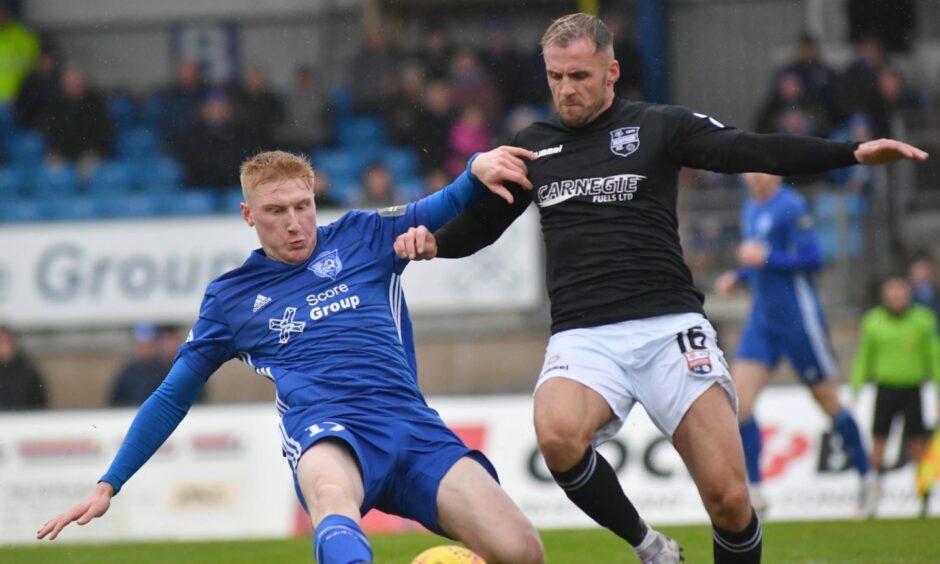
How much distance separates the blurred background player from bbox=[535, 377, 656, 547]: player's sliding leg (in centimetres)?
658

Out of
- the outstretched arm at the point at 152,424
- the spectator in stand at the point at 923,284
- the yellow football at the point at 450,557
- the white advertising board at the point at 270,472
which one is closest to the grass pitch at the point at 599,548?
the white advertising board at the point at 270,472

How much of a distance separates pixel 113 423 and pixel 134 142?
234 inches

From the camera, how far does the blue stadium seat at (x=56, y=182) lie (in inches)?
692

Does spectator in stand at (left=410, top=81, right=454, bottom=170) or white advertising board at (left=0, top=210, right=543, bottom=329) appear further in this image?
spectator in stand at (left=410, top=81, right=454, bottom=170)

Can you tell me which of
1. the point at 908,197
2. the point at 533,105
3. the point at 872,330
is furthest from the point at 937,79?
the point at 872,330

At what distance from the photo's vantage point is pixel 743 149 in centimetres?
570

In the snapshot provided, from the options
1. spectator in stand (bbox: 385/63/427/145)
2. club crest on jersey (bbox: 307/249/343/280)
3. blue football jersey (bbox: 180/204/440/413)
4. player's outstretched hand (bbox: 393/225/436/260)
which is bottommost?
spectator in stand (bbox: 385/63/427/145)

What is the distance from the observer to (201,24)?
66.1 ft

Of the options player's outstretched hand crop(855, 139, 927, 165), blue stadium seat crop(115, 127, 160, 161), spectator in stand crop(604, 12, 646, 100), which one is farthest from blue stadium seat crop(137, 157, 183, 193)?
player's outstretched hand crop(855, 139, 927, 165)

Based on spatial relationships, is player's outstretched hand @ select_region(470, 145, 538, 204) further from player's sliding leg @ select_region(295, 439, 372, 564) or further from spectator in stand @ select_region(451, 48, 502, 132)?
spectator in stand @ select_region(451, 48, 502, 132)

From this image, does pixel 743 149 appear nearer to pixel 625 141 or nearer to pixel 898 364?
pixel 625 141

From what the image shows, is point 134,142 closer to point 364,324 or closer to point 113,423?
point 113,423

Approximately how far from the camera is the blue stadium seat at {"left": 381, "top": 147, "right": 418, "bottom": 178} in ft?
55.4

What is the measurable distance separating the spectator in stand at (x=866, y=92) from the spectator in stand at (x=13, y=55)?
1061 centimetres
